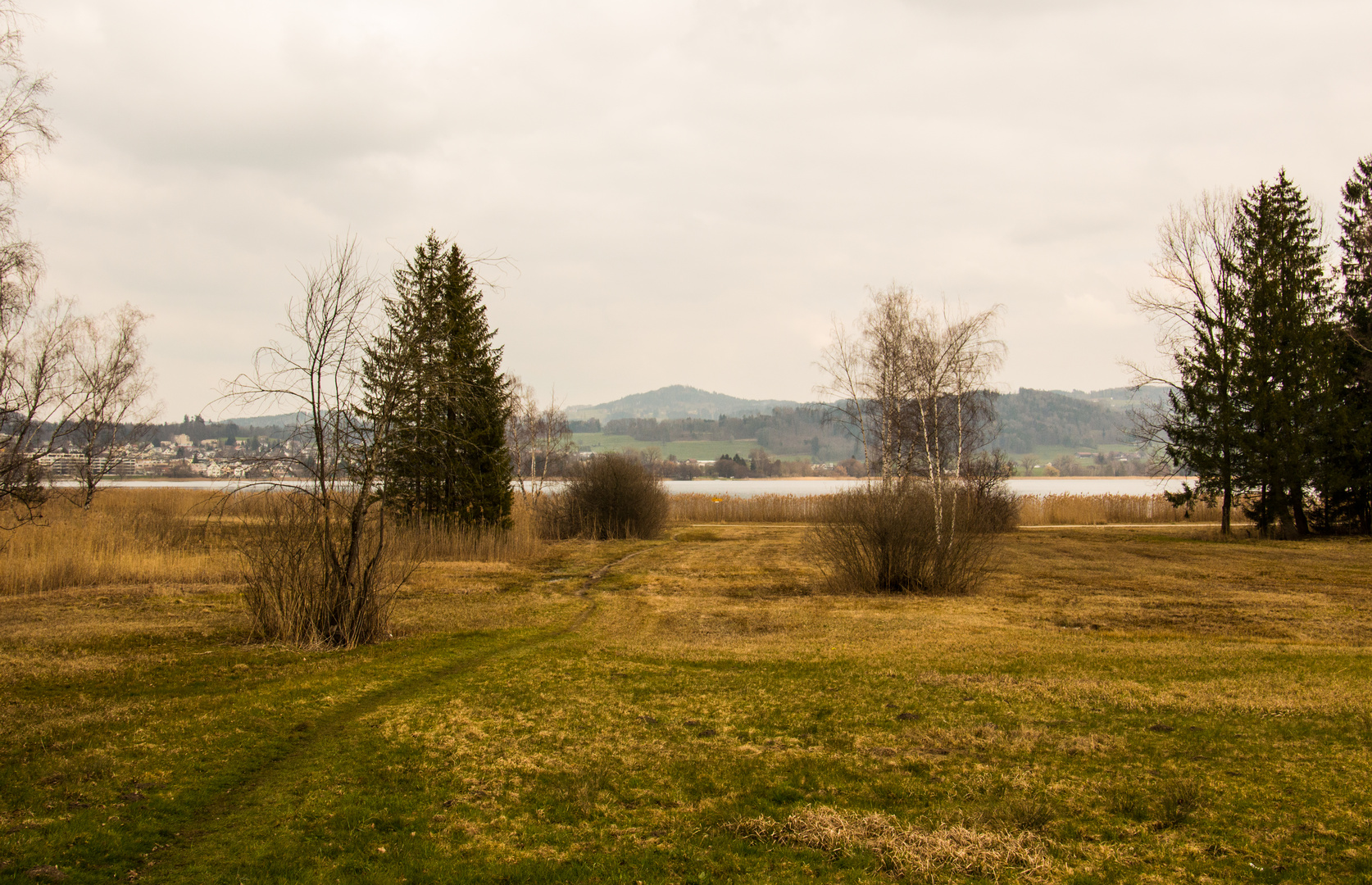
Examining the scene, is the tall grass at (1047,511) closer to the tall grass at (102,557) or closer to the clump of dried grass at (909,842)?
the tall grass at (102,557)

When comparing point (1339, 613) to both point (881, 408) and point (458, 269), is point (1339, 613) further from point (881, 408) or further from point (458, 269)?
point (458, 269)

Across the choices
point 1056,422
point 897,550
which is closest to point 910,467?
point 897,550

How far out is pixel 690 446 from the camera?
15712 centimetres

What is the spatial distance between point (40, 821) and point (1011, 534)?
2745 centimetres

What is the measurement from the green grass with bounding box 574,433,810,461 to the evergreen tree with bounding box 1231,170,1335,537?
111380mm

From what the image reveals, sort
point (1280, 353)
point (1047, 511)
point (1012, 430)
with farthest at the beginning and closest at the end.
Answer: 1. point (1012, 430)
2. point (1047, 511)
3. point (1280, 353)

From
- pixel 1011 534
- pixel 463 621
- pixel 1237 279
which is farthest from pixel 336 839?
pixel 1237 279

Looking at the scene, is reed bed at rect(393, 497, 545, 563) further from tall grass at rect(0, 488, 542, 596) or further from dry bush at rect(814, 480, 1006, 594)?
dry bush at rect(814, 480, 1006, 594)

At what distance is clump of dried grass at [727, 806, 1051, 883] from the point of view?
321 centimetres

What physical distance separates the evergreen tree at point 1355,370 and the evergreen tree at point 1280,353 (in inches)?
26.2

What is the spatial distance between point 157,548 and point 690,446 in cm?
14252

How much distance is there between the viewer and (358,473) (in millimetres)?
8523

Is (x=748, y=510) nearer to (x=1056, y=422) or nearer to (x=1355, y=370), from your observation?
(x=1355, y=370)

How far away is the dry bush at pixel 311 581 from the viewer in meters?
8.00
